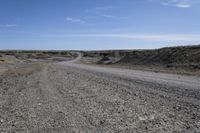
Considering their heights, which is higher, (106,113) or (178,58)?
(178,58)

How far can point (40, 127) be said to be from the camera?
7398 millimetres

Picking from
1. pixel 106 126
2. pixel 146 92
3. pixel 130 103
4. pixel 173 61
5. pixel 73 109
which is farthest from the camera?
pixel 173 61

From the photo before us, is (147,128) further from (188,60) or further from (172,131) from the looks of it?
(188,60)

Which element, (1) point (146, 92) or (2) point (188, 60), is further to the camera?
(2) point (188, 60)

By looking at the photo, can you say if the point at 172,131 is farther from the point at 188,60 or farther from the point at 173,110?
the point at 188,60

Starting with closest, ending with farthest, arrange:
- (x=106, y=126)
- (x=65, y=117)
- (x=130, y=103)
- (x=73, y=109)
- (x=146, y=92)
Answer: (x=106, y=126), (x=65, y=117), (x=73, y=109), (x=130, y=103), (x=146, y=92)

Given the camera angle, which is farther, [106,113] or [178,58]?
[178,58]

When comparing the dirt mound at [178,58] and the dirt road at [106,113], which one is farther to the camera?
the dirt mound at [178,58]

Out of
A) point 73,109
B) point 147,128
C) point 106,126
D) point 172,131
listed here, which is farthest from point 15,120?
point 172,131

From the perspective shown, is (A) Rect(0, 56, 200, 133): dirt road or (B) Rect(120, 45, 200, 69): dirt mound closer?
(A) Rect(0, 56, 200, 133): dirt road

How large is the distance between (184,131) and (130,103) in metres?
3.66

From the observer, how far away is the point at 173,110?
342 inches

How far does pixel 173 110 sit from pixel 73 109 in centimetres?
336

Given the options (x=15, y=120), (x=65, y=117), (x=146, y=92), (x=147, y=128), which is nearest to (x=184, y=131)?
(x=147, y=128)
